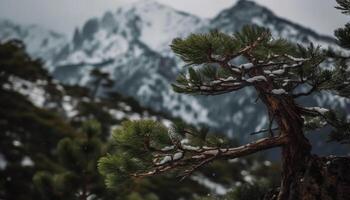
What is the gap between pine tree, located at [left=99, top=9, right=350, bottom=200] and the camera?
11.6 feet

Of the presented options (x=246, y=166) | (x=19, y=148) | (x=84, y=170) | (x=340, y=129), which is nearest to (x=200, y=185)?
(x=19, y=148)

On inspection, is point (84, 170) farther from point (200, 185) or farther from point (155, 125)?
point (200, 185)

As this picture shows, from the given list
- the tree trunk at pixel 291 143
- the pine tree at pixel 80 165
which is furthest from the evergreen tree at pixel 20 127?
the tree trunk at pixel 291 143

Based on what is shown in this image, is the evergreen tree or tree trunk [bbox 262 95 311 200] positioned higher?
the evergreen tree

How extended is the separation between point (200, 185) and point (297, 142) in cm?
2787

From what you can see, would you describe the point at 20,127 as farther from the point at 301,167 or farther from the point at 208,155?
the point at 301,167

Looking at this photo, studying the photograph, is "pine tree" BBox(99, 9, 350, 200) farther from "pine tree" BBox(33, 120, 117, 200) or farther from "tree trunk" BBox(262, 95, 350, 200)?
"pine tree" BBox(33, 120, 117, 200)

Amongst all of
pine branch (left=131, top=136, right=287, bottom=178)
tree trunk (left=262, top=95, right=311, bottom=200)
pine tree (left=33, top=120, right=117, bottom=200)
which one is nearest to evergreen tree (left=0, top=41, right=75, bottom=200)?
pine tree (left=33, top=120, right=117, bottom=200)

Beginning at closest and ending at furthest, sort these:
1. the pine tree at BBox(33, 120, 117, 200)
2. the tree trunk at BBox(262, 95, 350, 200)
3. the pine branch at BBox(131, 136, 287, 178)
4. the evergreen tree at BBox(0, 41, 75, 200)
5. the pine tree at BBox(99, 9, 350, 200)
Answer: the pine tree at BBox(99, 9, 350, 200) → the tree trunk at BBox(262, 95, 350, 200) → the pine branch at BBox(131, 136, 287, 178) → the pine tree at BBox(33, 120, 117, 200) → the evergreen tree at BBox(0, 41, 75, 200)

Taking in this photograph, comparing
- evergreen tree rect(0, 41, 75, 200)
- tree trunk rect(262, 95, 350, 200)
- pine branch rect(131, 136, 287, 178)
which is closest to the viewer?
tree trunk rect(262, 95, 350, 200)

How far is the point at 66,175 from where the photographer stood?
826cm

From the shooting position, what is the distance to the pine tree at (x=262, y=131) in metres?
3.54

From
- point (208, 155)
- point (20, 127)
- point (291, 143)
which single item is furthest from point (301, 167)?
point (20, 127)

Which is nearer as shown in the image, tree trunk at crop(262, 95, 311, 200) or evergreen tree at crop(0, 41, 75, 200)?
tree trunk at crop(262, 95, 311, 200)
